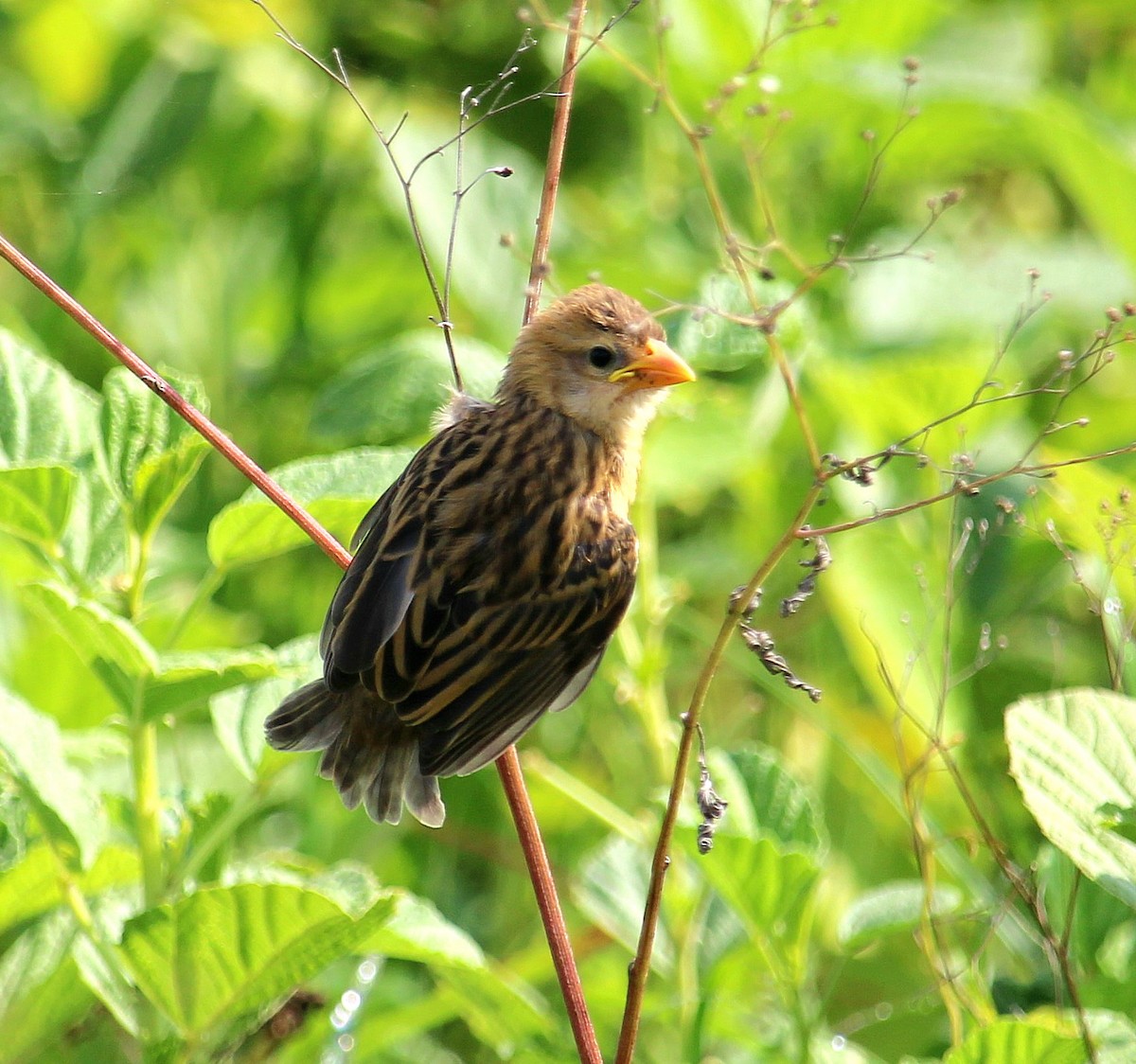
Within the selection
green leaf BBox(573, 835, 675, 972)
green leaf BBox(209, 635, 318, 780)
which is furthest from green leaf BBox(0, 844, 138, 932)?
green leaf BBox(573, 835, 675, 972)

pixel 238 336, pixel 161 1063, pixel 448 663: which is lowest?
pixel 161 1063

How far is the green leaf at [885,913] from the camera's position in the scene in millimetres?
1876

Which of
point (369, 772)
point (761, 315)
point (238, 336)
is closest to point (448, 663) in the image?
point (369, 772)

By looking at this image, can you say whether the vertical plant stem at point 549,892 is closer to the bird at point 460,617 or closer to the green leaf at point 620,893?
the bird at point 460,617

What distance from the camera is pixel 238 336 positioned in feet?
11.5

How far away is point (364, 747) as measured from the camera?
187 centimetres

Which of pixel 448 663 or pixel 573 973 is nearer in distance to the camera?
pixel 573 973

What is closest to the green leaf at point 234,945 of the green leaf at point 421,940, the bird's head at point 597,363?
the green leaf at point 421,940

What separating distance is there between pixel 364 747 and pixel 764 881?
494 mm

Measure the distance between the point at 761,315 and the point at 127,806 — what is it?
37.7 inches

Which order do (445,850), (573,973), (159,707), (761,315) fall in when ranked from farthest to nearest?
1. (445,850)
2. (159,707)
3. (761,315)
4. (573,973)

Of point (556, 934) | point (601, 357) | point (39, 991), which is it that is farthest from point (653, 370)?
point (39, 991)

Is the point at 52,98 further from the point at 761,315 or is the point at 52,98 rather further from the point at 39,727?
the point at 761,315

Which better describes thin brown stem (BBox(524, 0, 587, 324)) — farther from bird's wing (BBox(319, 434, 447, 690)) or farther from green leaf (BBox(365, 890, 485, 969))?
green leaf (BBox(365, 890, 485, 969))
